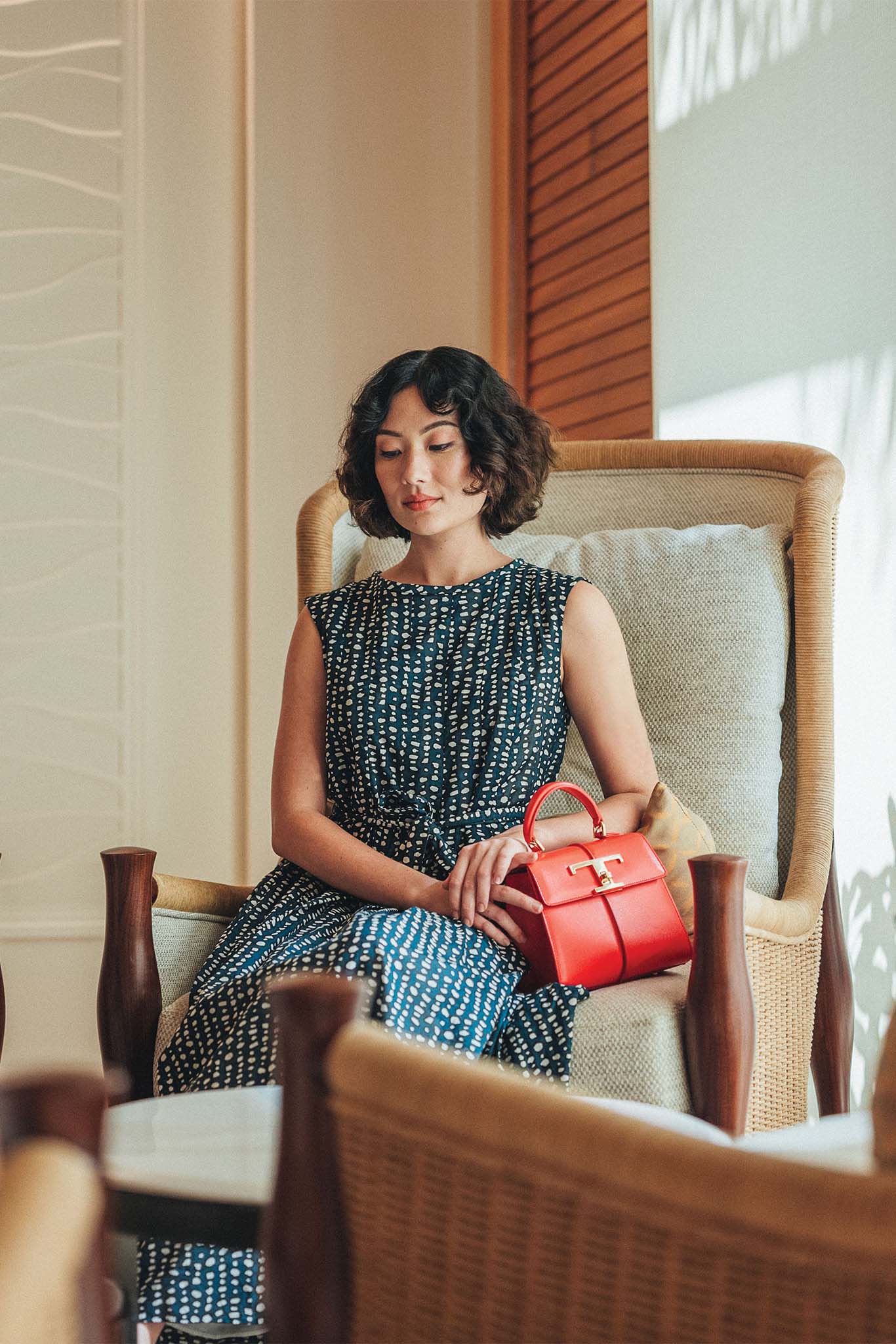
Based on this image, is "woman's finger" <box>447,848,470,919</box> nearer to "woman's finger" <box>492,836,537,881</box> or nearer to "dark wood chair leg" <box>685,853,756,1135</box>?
"woman's finger" <box>492,836,537,881</box>

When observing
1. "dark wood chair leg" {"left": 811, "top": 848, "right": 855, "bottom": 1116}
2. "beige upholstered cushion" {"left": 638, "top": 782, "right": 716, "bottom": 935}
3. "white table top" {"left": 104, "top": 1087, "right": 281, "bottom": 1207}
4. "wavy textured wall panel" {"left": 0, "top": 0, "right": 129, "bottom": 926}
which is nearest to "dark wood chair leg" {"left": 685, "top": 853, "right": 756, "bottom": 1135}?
"beige upholstered cushion" {"left": 638, "top": 782, "right": 716, "bottom": 935}

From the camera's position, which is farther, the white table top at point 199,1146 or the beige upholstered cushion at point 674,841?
the beige upholstered cushion at point 674,841

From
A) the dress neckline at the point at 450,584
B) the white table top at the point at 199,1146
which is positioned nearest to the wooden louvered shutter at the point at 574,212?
the dress neckline at the point at 450,584

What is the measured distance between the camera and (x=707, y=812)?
1825 millimetres

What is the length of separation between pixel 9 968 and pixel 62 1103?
291cm

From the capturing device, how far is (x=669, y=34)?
8.46 ft

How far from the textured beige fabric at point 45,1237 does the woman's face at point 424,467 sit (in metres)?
1.40

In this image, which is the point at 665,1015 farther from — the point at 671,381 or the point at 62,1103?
the point at 671,381

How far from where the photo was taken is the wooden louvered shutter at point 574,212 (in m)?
2.77

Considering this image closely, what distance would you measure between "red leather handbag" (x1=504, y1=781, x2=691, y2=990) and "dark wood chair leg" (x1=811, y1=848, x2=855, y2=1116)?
480 millimetres

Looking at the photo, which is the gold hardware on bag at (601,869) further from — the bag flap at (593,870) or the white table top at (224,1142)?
the white table top at (224,1142)

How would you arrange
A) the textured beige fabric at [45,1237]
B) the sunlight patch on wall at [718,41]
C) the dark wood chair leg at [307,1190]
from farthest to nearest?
the sunlight patch on wall at [718,41], the dark wood chair leg at [307,1190], the textured beige fabric at [45,1237]

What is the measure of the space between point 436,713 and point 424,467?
356mm

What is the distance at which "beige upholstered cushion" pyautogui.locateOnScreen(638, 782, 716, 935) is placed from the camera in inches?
63.8
